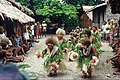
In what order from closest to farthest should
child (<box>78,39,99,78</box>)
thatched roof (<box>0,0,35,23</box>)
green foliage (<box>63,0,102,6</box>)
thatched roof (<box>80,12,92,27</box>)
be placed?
child (<box>78,39,99,78</box>)
thatched roof (<box>0,0,35,23</box>)
thatched roof (<box>80,12,92,27</box>)
green foliage (<box>63,0,102,6</box>)

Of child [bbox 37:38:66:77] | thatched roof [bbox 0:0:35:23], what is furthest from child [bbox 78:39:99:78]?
thatched roof [bbox 0:0:35:23]

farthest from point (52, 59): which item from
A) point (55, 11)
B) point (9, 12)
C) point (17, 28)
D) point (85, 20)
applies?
point (85, 20)

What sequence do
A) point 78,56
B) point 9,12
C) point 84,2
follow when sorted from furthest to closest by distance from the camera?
point 84,2 → point 9,12 → point 78,56

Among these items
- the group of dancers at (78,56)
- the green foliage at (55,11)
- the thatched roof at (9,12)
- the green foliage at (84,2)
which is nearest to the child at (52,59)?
the group of dancers at (78,56)

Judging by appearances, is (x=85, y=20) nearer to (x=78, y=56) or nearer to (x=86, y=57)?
(x=78, y=56)

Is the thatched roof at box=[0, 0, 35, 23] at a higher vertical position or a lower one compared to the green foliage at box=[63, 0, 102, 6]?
lower

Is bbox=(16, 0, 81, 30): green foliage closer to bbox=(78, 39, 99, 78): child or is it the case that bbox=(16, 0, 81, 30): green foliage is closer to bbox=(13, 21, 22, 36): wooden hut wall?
bbox=(13, 21, 22, 36): wooden hut wall

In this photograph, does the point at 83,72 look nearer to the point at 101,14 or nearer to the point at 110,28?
the point at 110,28

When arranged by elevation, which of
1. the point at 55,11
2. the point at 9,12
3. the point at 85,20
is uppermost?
the point at 55,11

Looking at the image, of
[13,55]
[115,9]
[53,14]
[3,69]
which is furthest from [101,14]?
[3,69]

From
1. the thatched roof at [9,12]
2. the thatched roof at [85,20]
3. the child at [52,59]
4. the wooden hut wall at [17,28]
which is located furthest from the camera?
the thatched roof at [85,20]

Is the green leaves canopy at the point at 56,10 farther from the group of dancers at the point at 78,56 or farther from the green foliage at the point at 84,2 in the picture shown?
the group of dancers at the point at 78,56

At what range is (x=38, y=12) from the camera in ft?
115

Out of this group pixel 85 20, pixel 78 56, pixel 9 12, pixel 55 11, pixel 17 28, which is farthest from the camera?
pixel 85 20
